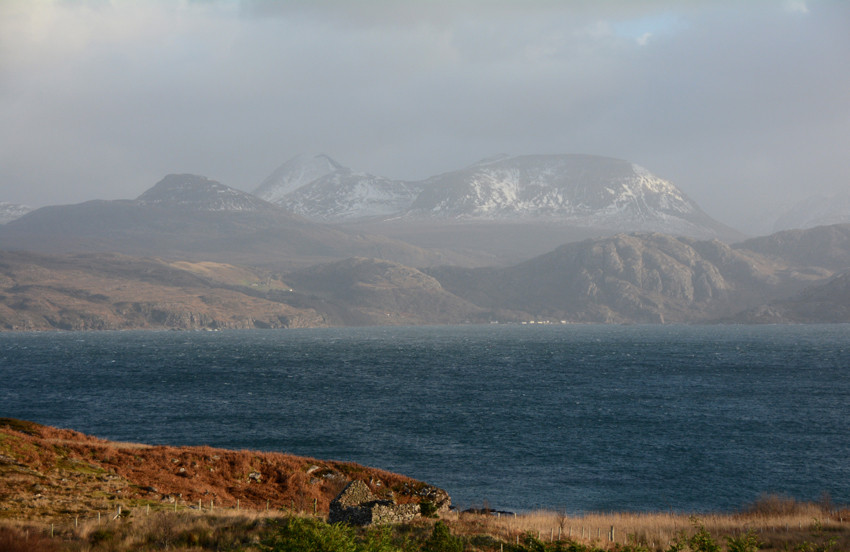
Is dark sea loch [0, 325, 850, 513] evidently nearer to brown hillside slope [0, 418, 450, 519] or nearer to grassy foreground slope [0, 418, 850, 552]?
brown hillside slope [0, 418, 450, 519]

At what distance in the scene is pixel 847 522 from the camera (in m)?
37.8

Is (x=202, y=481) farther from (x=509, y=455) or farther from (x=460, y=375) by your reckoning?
(x=460, y=375)

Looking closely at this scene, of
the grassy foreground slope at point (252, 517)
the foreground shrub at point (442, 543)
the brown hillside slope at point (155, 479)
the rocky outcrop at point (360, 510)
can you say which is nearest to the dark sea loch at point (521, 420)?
the brown hillside slope at point (155, 479)

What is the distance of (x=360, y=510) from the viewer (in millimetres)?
31719

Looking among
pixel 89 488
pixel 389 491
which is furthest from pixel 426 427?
pixel 89 488

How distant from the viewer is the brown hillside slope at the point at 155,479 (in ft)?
115

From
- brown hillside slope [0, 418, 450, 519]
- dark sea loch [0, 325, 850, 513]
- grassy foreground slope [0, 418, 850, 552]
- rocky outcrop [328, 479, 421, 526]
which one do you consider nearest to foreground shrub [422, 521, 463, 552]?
grassy foreground slope [0, 418, 850, 552]

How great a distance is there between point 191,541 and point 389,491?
1983 centimetres

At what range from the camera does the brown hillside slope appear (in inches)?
1377

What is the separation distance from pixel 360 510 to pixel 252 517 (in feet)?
16.0

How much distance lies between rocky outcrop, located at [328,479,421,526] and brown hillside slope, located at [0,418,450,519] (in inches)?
209

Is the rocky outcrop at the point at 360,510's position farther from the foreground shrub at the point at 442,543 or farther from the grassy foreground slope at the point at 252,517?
the foreground shrub at the point at 442,543

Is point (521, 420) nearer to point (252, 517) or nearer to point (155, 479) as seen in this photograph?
point (155, 479)

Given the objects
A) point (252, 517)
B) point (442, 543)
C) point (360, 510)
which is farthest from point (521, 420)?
point (442, 543)
